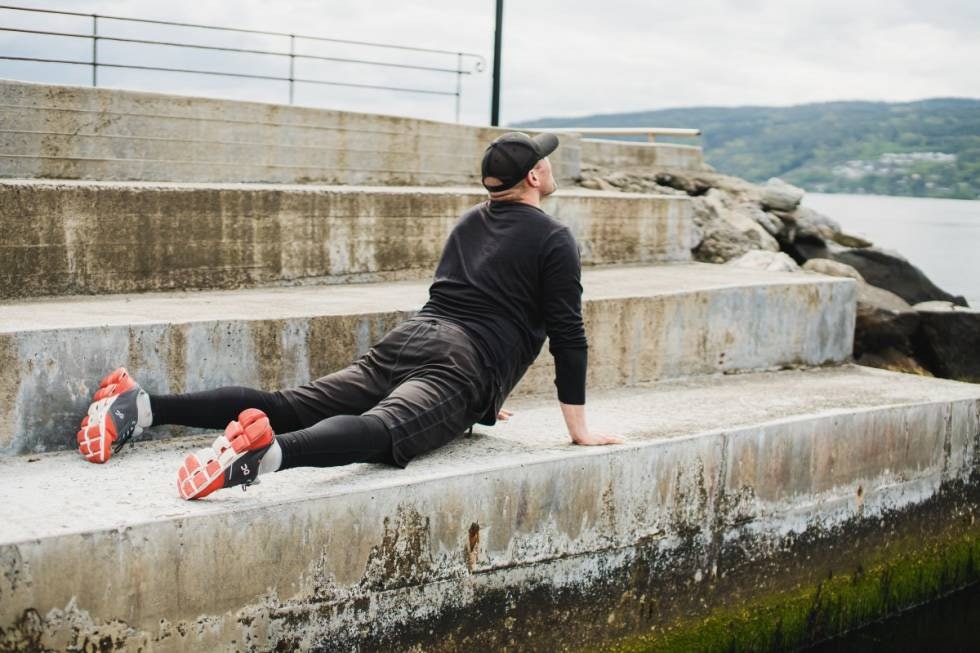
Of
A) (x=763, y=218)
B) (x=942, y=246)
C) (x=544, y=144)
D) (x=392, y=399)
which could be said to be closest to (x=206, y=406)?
(x=392, y=399)

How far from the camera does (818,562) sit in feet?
21.3

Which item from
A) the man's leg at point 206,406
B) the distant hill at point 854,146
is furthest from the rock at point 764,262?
the distant hill at point 854,146

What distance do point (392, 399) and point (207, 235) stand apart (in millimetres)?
2708

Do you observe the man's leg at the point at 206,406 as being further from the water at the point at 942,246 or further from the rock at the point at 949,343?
the water at the point at 942,246

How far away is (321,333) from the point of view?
568 cm

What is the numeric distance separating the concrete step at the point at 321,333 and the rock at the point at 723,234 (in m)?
1.68

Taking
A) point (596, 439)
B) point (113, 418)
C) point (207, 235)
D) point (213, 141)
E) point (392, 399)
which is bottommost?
point (596, 439)

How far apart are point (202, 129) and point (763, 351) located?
4675mm

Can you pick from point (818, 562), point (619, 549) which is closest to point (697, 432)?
point (619, 549)

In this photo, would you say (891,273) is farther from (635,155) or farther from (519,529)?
(519,529)

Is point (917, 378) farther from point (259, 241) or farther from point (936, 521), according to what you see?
point (259, 241)

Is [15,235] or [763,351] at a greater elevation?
[15,235]

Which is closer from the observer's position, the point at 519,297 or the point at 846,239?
the point at 519,297

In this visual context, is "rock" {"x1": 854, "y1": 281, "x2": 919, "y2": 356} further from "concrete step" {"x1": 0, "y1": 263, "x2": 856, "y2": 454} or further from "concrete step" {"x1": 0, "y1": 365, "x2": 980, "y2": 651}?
"concrete step" {"x1": 0, "y1": 365, "x2": 980, "y2": 651}
